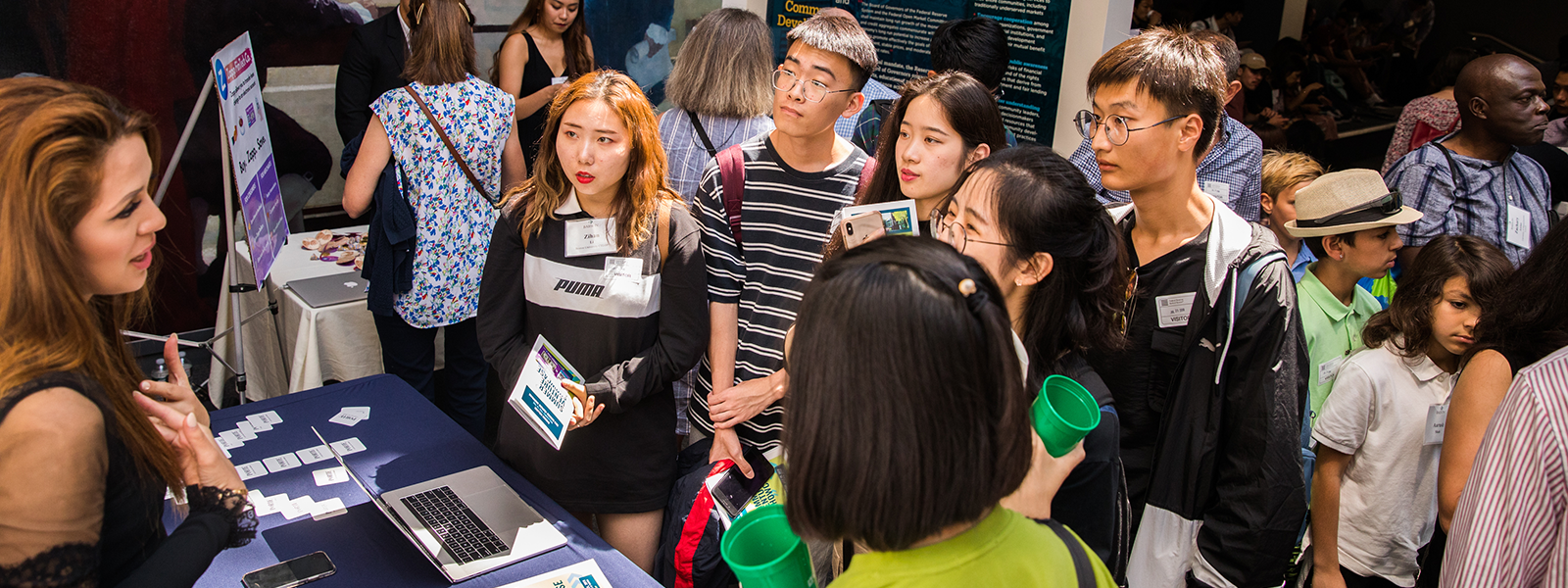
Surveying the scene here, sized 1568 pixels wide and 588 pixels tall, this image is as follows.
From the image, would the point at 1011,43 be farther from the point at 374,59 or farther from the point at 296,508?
the point at 296,508

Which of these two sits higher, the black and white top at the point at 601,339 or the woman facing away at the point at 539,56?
the woman facing away at the point at 539,56

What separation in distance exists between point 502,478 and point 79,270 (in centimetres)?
112

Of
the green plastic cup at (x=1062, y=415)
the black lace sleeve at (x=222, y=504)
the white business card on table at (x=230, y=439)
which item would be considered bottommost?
the white business card on table at (x=230, y=439)

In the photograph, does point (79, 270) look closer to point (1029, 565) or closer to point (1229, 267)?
point (1029, 565)

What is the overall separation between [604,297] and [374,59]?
2.00m

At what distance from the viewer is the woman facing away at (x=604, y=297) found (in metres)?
2.38

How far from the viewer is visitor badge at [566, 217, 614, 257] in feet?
7.79

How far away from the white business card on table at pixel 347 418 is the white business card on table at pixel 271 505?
0.41 m

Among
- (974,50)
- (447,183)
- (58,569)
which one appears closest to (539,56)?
(447,183)

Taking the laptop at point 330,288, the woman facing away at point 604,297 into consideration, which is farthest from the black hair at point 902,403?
the laptop at point 330,288

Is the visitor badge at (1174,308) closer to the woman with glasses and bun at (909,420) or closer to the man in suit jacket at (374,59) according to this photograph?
the woman with glasses and bun at (909,420)

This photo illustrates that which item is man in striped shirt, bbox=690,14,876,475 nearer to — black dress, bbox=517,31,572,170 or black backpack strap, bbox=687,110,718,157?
black backpack strap, bbox=687,110,718,157

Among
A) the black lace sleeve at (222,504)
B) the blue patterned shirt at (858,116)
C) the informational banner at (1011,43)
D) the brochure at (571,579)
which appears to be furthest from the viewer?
the informational banner at (1011,43)

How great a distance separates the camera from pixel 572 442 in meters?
2.39
